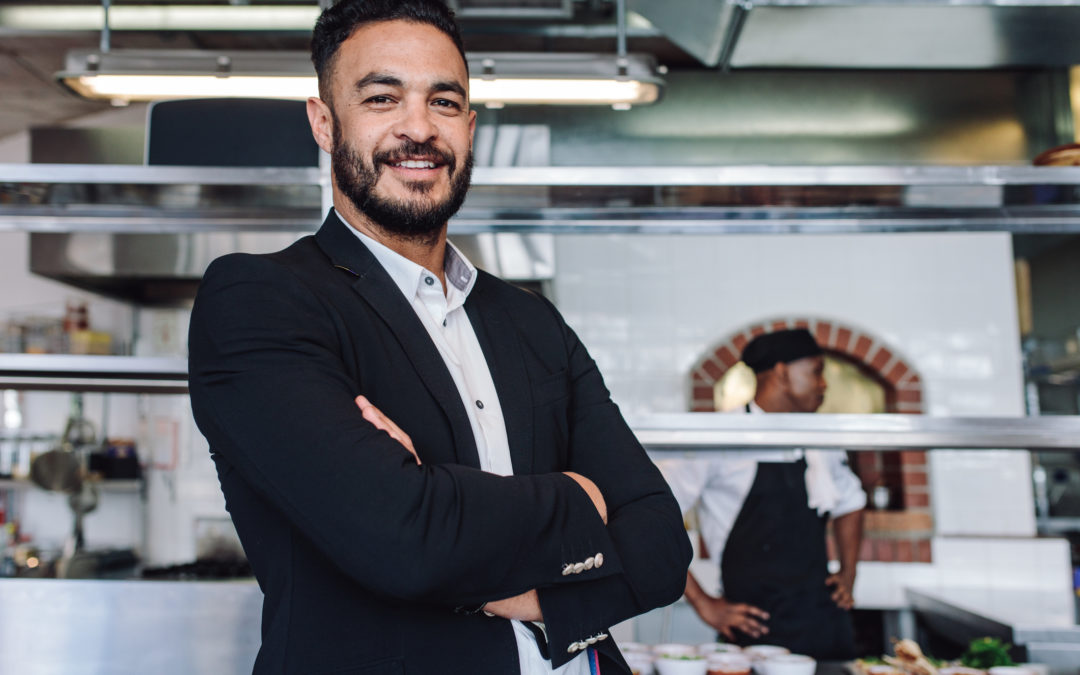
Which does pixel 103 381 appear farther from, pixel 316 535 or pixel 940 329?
pixel 940 329

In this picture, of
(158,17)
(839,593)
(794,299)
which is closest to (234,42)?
(158,17)

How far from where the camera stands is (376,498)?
93 cm

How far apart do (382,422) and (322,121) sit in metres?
0.46

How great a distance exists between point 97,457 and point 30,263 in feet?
A: 6.45

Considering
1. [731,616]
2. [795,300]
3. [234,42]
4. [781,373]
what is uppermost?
[234,42]

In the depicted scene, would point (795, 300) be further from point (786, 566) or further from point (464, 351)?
point (464, 351)

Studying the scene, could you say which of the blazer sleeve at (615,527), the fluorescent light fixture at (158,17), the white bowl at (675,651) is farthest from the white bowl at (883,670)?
the fluorescent light fixture at (158,17)

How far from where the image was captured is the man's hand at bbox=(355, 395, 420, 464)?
987 mm

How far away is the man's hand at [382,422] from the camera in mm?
987

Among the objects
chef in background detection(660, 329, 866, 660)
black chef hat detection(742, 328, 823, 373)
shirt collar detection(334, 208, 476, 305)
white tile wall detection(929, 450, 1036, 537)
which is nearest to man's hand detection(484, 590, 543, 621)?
shirt collar detection(334, 208, 476, 305)

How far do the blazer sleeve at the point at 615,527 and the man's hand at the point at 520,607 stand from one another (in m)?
0.02

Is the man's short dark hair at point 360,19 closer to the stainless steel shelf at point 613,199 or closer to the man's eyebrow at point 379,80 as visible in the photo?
the man's eyebrow at point 379,80

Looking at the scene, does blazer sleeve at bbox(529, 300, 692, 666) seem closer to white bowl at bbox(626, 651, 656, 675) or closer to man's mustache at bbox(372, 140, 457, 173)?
man's mustache at bbox(372, 140, 457, 173)

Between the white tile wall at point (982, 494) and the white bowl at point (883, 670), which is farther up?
the white tile wall at point (982, 494)
